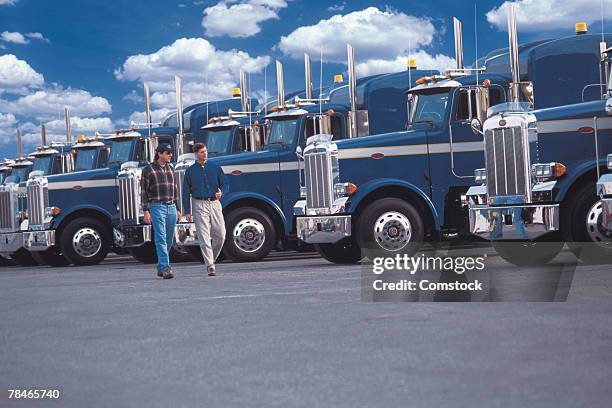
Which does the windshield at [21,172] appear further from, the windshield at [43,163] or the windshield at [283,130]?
the windshield at [283,130]

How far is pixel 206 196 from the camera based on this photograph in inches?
586

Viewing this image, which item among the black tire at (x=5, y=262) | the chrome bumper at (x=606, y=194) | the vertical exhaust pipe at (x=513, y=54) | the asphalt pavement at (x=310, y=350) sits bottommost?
the asphalt pavement at (x=310, y=350)

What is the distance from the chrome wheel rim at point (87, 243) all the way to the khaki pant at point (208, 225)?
22.2 feet

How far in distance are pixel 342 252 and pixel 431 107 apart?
254 cm

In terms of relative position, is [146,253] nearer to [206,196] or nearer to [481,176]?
[206,196]

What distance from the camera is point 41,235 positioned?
2184 centimetres

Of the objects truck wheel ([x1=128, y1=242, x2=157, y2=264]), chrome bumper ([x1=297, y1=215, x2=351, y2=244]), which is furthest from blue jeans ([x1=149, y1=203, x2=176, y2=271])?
truck wheel ([x1=128, y1=242, x2=157, y2=264])

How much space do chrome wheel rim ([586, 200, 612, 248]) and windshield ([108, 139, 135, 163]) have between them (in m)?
12.1

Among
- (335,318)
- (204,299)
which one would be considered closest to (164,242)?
(204,299)

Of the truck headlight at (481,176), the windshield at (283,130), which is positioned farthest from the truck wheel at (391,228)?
the windshield at (283,130)

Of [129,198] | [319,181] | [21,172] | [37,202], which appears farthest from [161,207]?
[21,172]

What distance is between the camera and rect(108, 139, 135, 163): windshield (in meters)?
23.0

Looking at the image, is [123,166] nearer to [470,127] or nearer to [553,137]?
[470,127]

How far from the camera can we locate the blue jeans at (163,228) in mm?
14266
